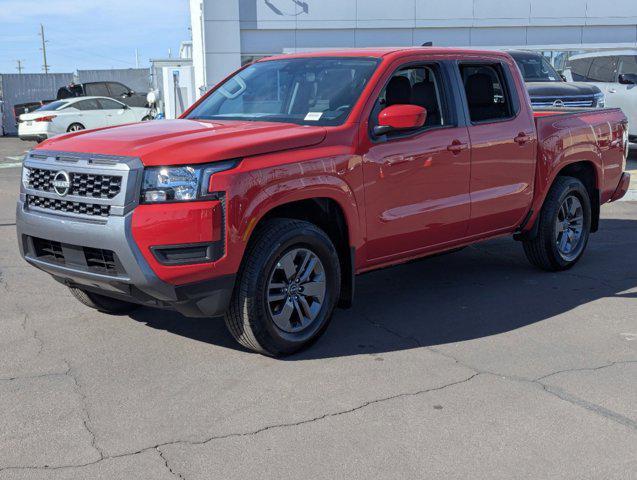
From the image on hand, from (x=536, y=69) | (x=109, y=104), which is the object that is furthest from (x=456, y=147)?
(x=109, y=104)

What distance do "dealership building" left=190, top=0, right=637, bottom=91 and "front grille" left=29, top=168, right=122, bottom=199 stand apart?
17.2 metres

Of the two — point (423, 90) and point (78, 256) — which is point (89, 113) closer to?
point (423, 90)

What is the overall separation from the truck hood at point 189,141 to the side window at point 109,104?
20.6 meters

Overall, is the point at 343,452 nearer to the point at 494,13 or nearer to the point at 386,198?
the point at 386,198

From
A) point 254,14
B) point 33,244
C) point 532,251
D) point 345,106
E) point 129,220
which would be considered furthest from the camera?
point 254,14

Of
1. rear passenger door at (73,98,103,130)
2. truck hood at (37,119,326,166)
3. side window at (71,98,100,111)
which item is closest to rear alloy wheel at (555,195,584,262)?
truck hood at (37,119,326,166)

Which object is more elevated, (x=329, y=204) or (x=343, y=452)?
(x=329, y=204)

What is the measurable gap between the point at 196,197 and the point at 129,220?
388 mm

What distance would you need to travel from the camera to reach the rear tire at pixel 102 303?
Result: 574 cm

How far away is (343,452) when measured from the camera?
369 centimetres

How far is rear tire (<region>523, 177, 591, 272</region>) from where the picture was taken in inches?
272

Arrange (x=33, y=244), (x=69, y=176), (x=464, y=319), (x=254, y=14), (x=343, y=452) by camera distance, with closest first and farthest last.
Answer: (x=343, y=452) < (x=69, y=176) < (x=33, y=244) < (x=464, y=319) < (x=254, y=14)

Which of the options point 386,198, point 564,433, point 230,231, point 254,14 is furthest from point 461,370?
point 254,14

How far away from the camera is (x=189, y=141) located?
4.55 m
